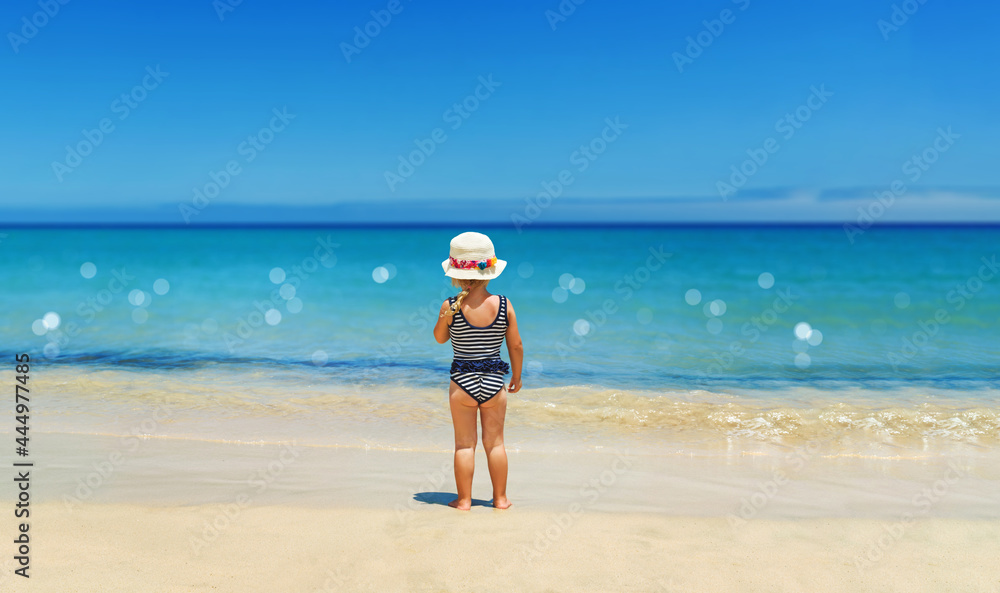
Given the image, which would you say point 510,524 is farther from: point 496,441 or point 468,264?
point 468,264

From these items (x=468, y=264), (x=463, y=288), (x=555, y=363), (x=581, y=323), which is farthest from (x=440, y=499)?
(x=581, y=323)

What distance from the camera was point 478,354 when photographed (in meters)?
4.68

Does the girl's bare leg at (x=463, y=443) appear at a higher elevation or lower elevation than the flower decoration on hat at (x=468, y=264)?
lower

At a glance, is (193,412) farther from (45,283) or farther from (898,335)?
(45,283)

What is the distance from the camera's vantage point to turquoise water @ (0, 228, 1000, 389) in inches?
430

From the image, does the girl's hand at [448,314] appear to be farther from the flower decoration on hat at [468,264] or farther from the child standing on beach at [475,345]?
the flower decoration on hat at [468,264]

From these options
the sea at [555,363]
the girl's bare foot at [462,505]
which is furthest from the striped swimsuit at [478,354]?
the sea at [555,363]

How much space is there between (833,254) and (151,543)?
43.4 m

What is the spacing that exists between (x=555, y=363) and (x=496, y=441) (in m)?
6.50

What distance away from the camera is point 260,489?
17.6 feet

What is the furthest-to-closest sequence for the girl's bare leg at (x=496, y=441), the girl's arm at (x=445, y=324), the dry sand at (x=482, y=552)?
the girl's bare leg at (x=496, y=441) → the girl's arm at (x=445, y=324) → the dry sand at (x=482, y=552)

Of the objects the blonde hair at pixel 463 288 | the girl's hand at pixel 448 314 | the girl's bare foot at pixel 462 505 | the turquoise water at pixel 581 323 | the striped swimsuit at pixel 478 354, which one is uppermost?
the turquoise water at pixel 581 323

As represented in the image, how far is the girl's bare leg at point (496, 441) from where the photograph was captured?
4762 millimetres

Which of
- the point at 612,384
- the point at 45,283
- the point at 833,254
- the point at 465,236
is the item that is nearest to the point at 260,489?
the point at 465,236
